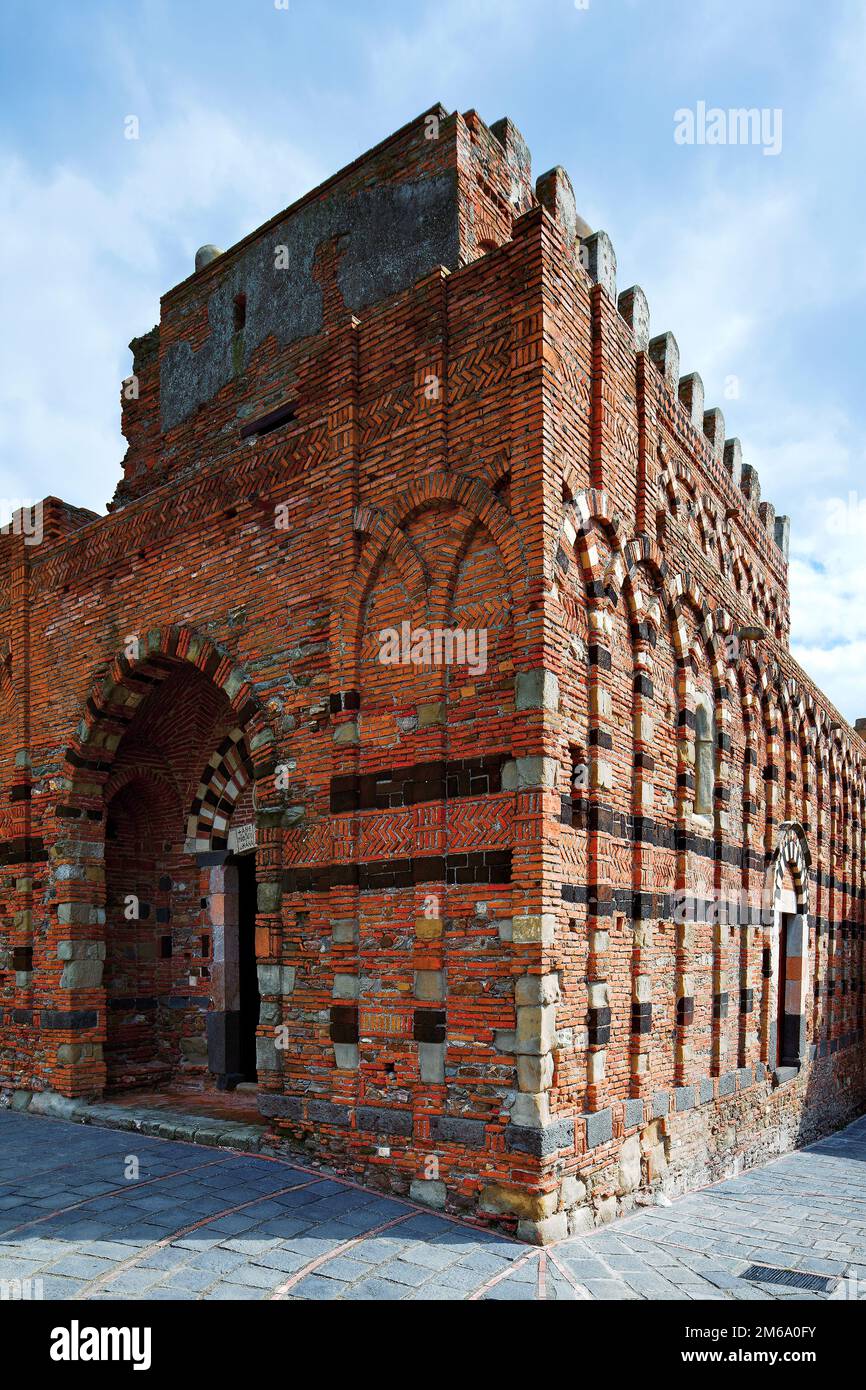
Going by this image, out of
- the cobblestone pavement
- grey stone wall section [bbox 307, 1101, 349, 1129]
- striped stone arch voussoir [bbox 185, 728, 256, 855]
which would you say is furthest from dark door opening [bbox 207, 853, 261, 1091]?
grey stone wall section [bbox 307, 1101, 349, 1129]

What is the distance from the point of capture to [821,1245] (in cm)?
612

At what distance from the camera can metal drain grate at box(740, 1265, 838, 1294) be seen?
5168 mm

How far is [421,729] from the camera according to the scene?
6641mm

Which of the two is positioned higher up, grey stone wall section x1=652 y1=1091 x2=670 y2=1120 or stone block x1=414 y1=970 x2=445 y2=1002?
stone block x1=414 y1=970 x2=445 y2=1002

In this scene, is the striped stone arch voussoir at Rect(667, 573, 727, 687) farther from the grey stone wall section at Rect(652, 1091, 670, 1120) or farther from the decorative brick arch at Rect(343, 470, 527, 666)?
the grey stone wall section at Rect(652, 1091, 670, 1120)

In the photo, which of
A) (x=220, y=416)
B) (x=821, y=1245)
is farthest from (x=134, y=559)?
(x=821, y=1245)

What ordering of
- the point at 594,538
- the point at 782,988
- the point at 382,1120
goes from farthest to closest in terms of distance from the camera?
1. the point at 782,988
2. the point at 594,538
3. the point at 382,1120

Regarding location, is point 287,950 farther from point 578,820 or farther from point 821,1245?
point 821,1245

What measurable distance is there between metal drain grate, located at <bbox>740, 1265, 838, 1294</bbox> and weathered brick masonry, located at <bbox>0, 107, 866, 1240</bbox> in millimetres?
1117

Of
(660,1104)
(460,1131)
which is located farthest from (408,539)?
(660,1104)

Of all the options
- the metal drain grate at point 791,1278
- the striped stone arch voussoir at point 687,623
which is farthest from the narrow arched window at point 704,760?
the metal drain grate at point 791,1278

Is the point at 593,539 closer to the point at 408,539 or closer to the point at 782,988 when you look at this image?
the point at 408,539

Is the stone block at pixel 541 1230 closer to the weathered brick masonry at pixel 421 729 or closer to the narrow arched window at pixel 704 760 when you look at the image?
the weathered brick masonry at pixel 421 729

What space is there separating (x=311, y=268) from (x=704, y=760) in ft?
19.5
